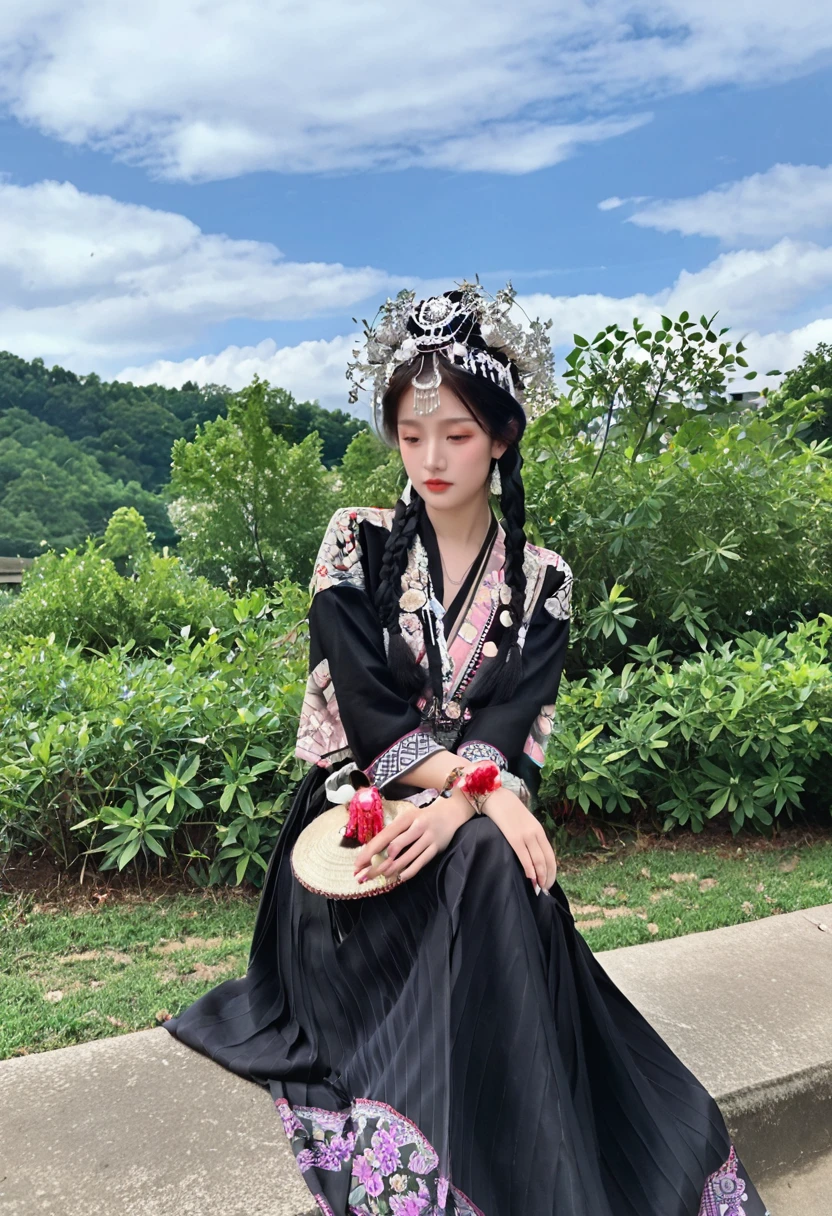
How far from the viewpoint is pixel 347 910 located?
1869 millimetres

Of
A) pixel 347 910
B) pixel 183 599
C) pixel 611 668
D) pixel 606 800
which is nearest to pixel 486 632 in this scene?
pixel 347 910

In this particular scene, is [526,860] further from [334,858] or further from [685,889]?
[685,889]

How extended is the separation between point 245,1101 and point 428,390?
1408 mm

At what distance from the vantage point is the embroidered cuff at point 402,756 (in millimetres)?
1875

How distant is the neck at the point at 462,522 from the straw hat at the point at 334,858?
585 mm

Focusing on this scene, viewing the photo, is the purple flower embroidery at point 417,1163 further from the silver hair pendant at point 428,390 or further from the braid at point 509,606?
the silver hair pendant at point 428,390

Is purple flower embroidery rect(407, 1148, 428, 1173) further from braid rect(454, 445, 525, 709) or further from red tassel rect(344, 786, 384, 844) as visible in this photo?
braid rect(454, 445, 525, 709)

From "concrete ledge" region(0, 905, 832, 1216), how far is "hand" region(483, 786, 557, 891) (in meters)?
0.67

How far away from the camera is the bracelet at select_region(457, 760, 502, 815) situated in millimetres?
1785

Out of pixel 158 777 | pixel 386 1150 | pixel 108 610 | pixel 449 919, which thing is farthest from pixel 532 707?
pixel 108 610

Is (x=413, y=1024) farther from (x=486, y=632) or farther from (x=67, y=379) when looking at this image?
(x=67, y=379)

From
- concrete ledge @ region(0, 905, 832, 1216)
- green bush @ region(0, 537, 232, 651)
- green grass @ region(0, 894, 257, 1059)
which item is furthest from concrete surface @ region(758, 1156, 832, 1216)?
green bush @ region(0, 537, 232, 651)

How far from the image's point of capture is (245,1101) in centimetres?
198

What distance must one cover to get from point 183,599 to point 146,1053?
3.57 metres
